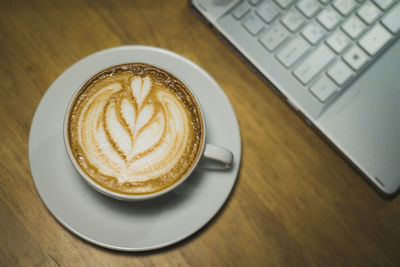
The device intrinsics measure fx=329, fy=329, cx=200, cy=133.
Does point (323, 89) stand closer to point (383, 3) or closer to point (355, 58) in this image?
point (355, 58)

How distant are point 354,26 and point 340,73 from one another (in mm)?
87

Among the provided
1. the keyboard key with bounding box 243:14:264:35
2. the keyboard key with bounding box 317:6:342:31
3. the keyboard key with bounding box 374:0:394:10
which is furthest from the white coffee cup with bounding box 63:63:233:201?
the keyboard key with bounding box 374:0:394:10

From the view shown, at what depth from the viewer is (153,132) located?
50 cm

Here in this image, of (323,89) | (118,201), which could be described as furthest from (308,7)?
(118,201)

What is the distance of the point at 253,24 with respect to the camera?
1.82 ft

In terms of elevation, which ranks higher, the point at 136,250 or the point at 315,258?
the point at 315,258

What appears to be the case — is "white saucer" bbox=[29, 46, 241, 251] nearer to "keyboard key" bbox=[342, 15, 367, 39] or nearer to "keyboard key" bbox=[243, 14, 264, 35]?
"keyboard key" bbox=[243, 14, 264, 35]

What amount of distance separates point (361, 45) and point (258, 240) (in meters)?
0.37

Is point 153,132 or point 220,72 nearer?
point 153,132

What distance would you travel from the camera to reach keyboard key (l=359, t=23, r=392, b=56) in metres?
0.55

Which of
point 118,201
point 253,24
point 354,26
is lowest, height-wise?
point 118,201

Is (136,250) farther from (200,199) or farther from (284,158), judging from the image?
(284,158)

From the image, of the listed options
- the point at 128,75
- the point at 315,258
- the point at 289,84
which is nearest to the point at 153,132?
the point at 128,75

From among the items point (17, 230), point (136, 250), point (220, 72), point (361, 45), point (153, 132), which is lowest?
point (17, 230)
